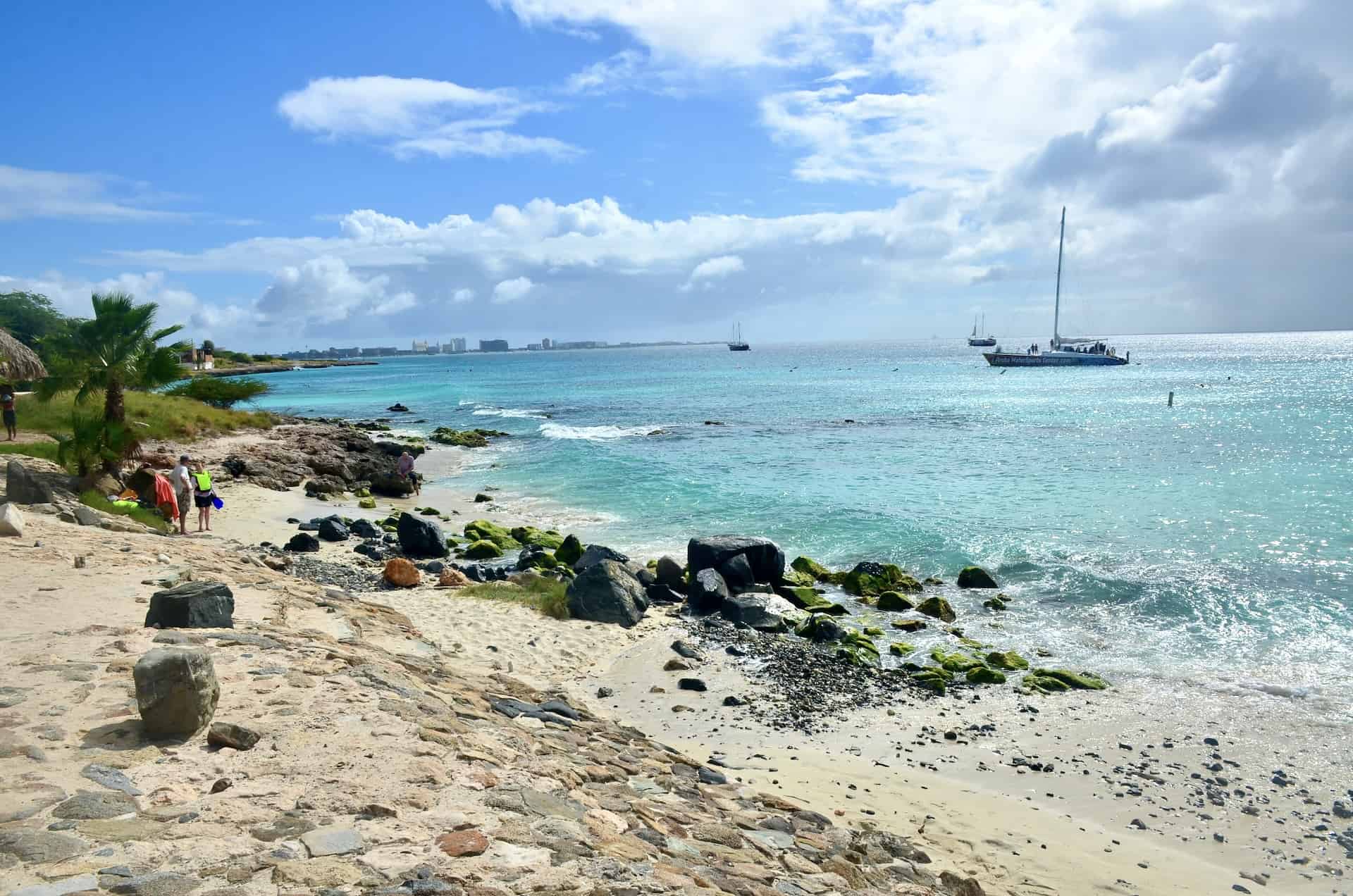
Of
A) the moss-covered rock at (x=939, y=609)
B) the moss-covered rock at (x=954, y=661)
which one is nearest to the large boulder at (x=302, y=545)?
the moss-covered rock at (x=939, y=609)

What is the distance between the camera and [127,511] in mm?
16094

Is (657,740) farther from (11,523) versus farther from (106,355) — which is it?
(106,355)

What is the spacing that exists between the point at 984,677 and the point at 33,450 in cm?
2319

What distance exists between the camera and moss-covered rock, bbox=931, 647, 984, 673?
11891mm

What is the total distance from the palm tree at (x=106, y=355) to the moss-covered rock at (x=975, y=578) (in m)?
18.0

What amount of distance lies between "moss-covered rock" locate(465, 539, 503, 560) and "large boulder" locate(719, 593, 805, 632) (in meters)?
6.22

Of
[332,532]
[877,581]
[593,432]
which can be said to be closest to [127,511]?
[332,532]

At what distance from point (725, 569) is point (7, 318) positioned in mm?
97275

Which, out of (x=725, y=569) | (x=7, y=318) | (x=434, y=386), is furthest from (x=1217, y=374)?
(x=7, y=318)

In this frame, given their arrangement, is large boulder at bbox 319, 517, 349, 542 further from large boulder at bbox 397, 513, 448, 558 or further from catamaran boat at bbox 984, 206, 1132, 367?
catamaran boat at bbox 984, 206, 1132, 367

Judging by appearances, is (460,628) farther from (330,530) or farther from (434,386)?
(434,386)

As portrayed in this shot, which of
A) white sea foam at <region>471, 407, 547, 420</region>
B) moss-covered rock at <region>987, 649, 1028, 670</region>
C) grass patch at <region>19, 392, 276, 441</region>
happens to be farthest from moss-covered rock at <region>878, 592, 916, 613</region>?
white sea foam at <region>471, 407, 547, 420</region>

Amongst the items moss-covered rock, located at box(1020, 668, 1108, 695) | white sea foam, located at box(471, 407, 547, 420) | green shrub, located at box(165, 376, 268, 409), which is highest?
green shrub, located at box(165, 376, 268, 409)

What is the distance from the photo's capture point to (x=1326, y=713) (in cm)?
1054
